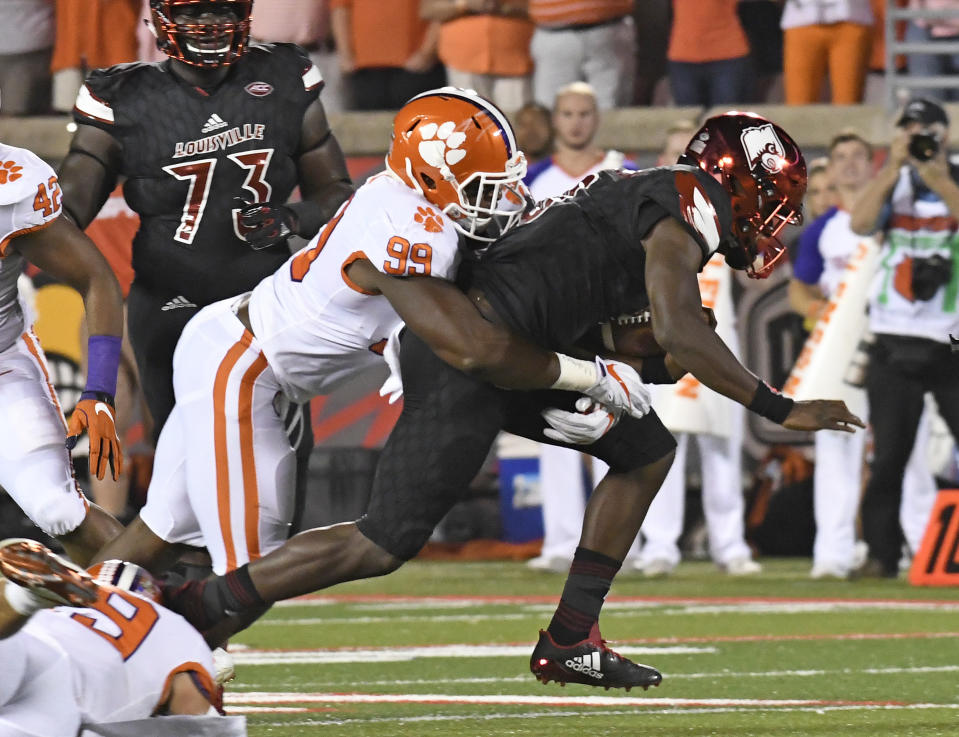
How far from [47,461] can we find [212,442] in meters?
0.45

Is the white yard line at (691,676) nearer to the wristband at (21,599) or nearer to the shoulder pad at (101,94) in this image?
the shoulder pad at (101,94)

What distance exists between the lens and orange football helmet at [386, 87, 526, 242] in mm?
4348

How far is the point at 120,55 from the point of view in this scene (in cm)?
1083

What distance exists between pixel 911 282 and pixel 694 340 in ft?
13.9

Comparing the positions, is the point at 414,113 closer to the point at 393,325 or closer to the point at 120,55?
the point at 393,325

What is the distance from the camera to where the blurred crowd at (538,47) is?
10.1 metres

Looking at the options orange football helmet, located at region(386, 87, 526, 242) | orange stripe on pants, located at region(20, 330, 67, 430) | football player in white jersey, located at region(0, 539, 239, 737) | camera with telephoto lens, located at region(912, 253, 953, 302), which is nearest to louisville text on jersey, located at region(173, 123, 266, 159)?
orange stripe on pants, located at region(20, 330, 67, 430)

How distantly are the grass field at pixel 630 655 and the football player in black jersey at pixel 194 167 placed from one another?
101 centimetres

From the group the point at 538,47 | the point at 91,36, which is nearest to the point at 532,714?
the point at 538,47

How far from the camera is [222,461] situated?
4.50 meters

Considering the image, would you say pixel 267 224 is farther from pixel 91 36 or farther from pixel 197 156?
pixel 91 36

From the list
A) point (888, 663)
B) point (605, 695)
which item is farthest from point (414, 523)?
point (888, 663)

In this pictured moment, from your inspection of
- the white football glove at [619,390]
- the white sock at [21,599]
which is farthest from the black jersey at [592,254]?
the white sock at [21,599]

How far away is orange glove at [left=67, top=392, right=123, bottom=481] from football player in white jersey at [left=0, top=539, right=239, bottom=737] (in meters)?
0.90
